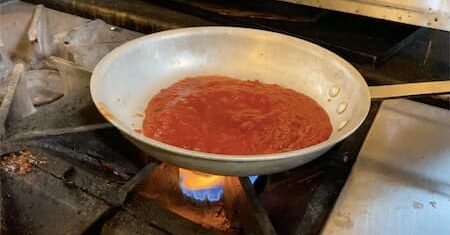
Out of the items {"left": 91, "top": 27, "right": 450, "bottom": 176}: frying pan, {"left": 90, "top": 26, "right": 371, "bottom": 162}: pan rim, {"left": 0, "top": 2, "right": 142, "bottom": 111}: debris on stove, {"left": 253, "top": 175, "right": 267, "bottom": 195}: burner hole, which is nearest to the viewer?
{"left": 90, "top": 26, "right": 371, "bottom": 162}: pan rim

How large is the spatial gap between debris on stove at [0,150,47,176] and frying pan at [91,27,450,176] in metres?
0.16

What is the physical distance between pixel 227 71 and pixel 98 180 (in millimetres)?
279

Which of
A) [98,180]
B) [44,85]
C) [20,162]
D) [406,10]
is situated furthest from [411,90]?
[44,85]

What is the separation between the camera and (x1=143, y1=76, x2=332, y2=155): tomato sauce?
56 centimetres

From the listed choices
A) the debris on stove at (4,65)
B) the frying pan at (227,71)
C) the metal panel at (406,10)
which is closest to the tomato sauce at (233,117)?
the frying pan at (227,71)

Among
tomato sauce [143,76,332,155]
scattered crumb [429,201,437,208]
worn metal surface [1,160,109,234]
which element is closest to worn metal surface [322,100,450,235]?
scattered crumb [429,201,437,208]

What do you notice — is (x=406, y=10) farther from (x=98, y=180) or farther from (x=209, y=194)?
(x=98, y=180)

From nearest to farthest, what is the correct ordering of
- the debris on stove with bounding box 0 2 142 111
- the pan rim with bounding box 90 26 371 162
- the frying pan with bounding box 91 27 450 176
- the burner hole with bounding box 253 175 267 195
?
the pan rim with bounding box 90 26 371 162
the frying pan with bounding box 91 27 450 176
the burner hole with bounding box 253 175 267 195
the debris on stove with bounding box 0 2 142 111

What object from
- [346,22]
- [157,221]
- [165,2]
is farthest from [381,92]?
[165,2]

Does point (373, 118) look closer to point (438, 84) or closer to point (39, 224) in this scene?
point (438, 84)

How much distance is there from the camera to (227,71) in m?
0.75

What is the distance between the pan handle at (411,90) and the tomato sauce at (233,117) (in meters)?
0.08

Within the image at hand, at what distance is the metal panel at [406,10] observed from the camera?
2.45 ft

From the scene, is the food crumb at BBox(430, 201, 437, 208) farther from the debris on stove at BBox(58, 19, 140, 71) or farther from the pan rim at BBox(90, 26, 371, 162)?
the debris on stove at BBox(58, 19, 140, 71)
